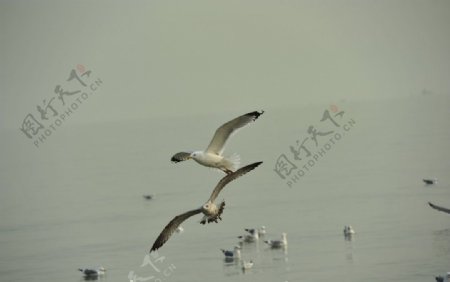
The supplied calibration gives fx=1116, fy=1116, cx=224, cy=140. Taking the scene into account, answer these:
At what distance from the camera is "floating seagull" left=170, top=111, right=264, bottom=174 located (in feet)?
75.7

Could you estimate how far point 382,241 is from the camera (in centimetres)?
4619

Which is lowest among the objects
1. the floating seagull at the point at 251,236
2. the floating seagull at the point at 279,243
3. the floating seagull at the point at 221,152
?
the floating seagull at the point at 221,152

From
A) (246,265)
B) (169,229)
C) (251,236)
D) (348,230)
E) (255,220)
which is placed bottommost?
(169,229)

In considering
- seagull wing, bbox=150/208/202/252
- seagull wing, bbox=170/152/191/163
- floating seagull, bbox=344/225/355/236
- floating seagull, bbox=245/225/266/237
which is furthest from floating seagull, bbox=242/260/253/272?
seagull wing, bbox=170/152/191/163

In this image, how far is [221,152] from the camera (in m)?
23.6

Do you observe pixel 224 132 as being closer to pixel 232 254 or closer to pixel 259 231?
pixel 232 254

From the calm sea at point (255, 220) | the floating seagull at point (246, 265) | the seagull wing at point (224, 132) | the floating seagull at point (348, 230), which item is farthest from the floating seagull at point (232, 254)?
the seagull wing at point (224, 132)

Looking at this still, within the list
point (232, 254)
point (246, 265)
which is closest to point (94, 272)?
point (232, 254)

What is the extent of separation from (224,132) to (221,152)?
519mm

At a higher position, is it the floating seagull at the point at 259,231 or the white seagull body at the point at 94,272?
the floating seagull at the point at 259,231

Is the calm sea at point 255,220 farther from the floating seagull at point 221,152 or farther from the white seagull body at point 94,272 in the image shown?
the floating seagull at point 221,152

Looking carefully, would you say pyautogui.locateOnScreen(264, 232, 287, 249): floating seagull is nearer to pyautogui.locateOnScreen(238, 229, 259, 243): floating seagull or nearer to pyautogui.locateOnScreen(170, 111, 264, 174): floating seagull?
pyautogui.locateOnScreen(238, 229, 259, 243): floating seagull

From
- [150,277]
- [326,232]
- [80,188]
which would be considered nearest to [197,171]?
[80,188]

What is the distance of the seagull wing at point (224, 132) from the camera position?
23062 mm
